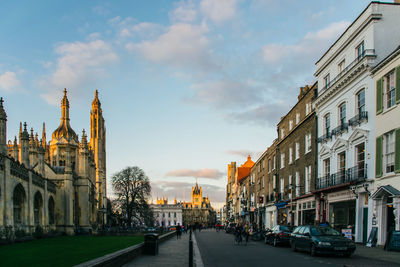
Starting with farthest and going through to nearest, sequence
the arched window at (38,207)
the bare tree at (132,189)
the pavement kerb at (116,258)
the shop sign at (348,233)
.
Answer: the bare tree at (132,189) < the arched window at (38,207) < the shop sign at (348,233) < the pavement kerb at (116,258)

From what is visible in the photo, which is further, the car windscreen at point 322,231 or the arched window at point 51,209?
the arched window at point 51,209

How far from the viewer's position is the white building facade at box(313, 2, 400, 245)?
23141 millimetres

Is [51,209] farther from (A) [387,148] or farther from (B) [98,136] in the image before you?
(B) [98,136]

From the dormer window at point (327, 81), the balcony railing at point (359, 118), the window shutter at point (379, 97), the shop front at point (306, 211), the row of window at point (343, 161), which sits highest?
the dormer window at point (327, 81)

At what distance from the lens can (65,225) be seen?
45.2 meters

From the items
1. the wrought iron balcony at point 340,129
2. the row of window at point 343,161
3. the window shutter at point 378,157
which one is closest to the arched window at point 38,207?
the row of window at point 343,161

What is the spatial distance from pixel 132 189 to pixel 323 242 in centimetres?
6197

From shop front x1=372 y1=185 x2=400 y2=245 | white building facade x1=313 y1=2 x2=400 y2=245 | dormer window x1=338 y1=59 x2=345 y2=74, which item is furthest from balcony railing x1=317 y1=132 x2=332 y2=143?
shop front x1=372 y1=185 x2=400 y2=245

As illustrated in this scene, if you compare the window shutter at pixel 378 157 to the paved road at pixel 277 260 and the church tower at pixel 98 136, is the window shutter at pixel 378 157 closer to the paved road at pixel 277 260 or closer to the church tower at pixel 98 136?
the paved road at pixel 277 260

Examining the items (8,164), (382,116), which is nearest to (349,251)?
(382,116)

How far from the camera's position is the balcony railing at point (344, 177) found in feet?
77.2

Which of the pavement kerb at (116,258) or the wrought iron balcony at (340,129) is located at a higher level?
the wrought iron balcony at (340,129)

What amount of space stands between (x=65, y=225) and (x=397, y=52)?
3743cm

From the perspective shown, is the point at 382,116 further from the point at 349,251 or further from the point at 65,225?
the point at 65,225
